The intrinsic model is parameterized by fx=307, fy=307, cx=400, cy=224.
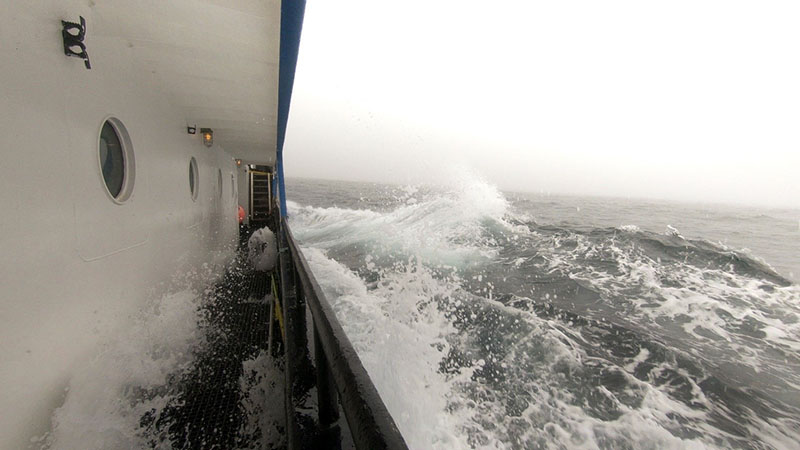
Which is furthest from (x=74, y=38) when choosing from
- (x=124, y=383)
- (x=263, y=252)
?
(x=263, y=252)

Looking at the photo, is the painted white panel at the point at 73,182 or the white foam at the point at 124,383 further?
the white foam at the point at 124,383

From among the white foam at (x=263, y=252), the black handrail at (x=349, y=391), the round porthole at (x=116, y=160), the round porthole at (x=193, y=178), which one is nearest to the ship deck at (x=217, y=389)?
the black handrail at (x=349, y=391)

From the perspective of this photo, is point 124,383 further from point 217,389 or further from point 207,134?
point 207,134

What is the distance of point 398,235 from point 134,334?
9.47 m

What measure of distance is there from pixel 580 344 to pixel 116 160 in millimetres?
5847

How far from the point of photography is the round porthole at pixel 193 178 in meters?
5.45

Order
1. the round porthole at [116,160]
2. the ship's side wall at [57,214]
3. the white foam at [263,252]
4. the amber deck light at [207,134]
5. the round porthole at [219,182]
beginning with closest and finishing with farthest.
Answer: the ship's side wall at [57,214] < the round porthole at [116,160] < the amber deck light at [207,134] < the white foam at [263,252] < the round porthole at [219,182]

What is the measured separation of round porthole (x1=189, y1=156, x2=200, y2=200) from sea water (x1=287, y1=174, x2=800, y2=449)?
2.95m

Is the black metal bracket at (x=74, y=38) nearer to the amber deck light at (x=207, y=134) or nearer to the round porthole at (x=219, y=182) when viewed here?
the amber deck light at (x=207, y=134)

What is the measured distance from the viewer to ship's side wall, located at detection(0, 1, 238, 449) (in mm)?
1556

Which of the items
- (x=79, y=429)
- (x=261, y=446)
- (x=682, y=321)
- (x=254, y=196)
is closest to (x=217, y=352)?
(x=79, y=429)

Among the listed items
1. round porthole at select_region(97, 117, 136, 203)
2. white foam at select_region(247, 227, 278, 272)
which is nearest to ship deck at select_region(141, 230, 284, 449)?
round porthole at select_region(97, 117, 136, 203)

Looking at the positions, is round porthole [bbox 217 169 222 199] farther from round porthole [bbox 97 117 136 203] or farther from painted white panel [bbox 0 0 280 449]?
round porthole [bbox 97 117 136 203]

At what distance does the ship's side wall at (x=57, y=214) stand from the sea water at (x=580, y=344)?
7.83 feet
